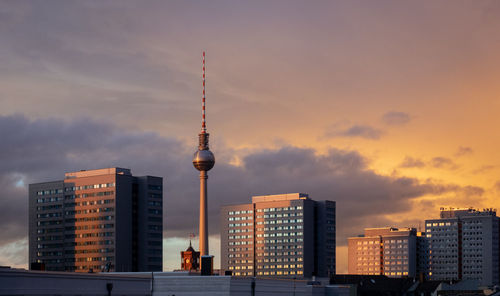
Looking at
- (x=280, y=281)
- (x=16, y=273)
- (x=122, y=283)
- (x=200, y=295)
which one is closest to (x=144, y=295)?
(x=122, y=283)

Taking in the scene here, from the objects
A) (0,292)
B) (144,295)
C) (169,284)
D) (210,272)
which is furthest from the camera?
(210,272)

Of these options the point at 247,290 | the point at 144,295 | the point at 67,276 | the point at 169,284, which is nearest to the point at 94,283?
the point at 67,276

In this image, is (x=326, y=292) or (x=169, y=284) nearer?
(x=169, y=284)

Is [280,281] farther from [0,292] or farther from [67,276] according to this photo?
[0,292]

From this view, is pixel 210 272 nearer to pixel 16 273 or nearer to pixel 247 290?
pixel 247 290

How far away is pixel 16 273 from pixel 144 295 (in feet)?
69.8

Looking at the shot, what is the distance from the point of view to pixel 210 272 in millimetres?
113938

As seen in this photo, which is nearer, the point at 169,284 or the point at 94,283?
the point at 94,283

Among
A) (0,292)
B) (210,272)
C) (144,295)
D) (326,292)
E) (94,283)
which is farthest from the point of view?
(326,292)

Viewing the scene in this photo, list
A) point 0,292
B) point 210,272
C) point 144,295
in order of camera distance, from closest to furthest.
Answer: point 0,292
point 144,295
point 210,272

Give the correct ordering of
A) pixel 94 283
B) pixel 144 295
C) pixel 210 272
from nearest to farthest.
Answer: pixel 94 283 < pixel 144 295 < pixel 210 272

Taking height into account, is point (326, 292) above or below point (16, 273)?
below

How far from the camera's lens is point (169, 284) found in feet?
328

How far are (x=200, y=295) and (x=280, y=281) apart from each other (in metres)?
17.6
